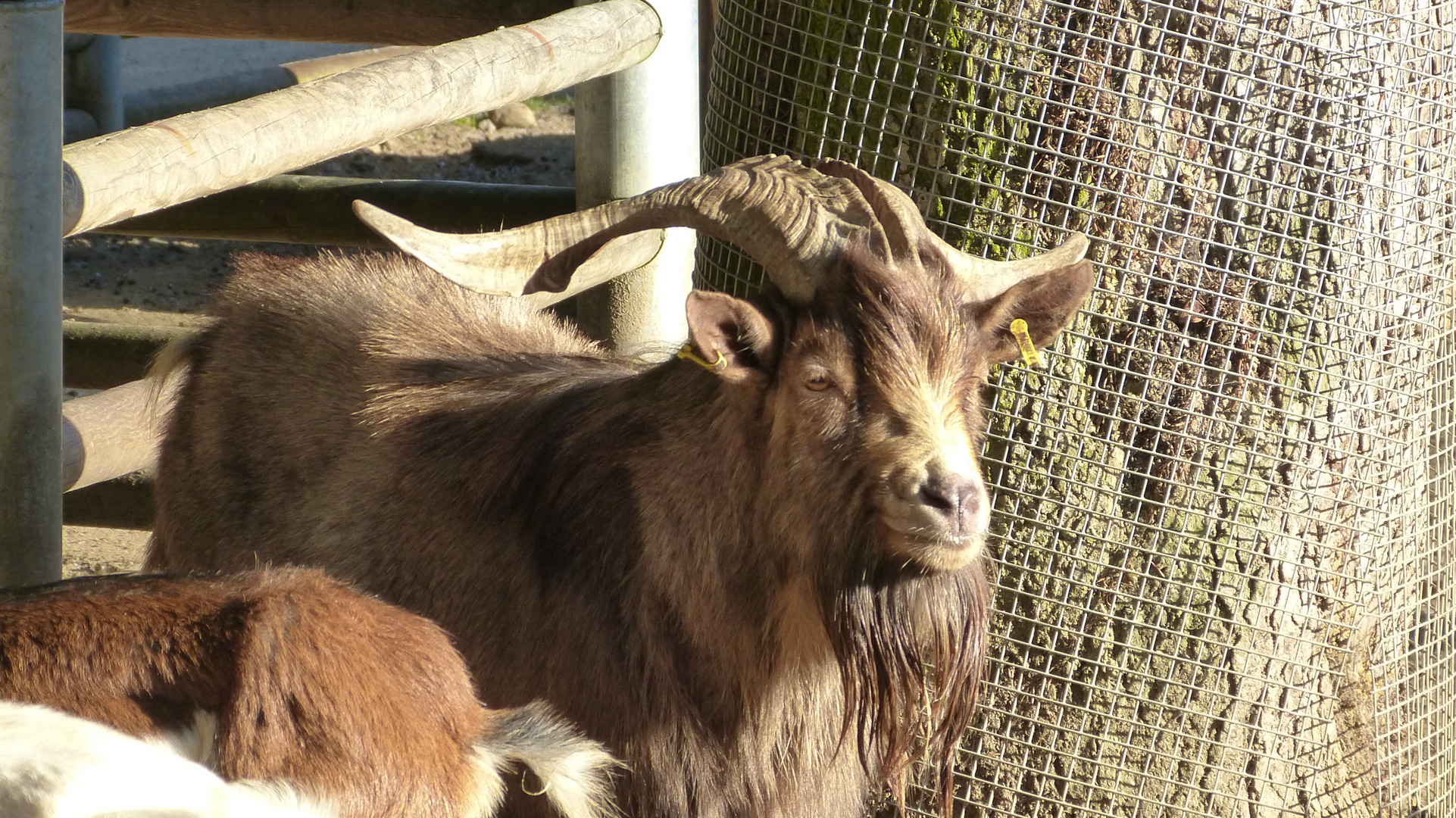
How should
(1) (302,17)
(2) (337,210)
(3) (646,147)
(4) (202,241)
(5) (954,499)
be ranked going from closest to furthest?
(5) (954,499)
(3) (646,147)
(1) (302,17)
(2) (337,210)
(4) (202,241)

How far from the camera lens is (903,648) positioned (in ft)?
9.89

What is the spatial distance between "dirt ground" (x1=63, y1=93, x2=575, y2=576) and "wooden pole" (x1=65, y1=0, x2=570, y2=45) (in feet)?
6.74

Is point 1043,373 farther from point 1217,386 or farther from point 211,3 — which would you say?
point 211,3

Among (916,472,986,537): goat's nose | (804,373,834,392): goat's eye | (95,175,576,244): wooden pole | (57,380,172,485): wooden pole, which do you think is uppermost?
(804,373,834,392): goat's eye

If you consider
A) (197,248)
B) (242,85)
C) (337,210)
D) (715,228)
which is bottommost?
(197,248)

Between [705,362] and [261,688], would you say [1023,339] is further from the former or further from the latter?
[261,688]

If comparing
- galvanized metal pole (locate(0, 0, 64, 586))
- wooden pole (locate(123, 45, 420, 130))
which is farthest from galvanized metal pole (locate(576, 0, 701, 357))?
wooden pole (locate(123, 45, 420, 130))

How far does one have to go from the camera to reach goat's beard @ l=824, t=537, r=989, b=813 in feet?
9.62

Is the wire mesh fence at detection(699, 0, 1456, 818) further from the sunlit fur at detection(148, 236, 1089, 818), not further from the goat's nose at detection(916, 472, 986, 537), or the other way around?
the goat's nose at detection(916, 472, 986, 537)

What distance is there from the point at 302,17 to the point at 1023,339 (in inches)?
118

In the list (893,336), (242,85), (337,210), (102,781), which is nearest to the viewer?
(102,781)

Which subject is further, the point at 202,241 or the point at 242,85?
the point at 202,241

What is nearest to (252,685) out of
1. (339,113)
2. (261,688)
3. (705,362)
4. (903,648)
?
(261,688)

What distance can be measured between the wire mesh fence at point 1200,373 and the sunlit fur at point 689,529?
2.17ft
